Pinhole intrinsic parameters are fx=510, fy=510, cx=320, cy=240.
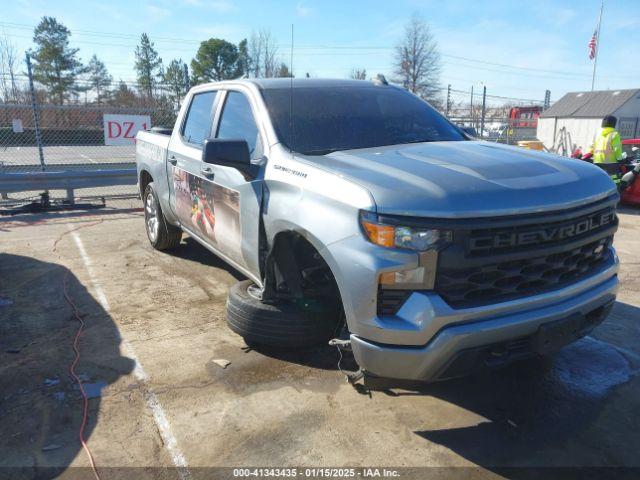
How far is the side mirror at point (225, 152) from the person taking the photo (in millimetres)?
3318

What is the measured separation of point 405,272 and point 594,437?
1.54 m

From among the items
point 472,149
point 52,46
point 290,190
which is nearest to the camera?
point 290,190

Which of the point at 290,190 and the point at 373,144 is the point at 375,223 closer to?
the point at 290,190

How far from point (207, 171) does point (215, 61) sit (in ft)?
147

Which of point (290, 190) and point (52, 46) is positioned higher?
point (52, 46)

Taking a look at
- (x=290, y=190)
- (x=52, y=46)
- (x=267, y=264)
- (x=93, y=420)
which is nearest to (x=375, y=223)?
(x=290, y=190)

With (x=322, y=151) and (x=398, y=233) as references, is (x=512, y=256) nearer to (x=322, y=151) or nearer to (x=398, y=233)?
(x=398, y=233)

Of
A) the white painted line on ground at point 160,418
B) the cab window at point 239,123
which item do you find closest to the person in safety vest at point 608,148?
the cab window at point 239,123

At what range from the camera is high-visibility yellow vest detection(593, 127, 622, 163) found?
9.47 meters

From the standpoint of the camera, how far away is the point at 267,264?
11.3 feet

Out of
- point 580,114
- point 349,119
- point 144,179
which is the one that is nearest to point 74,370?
point 349,119

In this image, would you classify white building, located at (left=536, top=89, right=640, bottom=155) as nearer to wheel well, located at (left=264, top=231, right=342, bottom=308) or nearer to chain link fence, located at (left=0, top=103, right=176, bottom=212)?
chain link fence, located at (left=0, top=103, right=176, bottom=212)

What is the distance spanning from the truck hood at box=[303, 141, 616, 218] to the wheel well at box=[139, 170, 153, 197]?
380 centimetres

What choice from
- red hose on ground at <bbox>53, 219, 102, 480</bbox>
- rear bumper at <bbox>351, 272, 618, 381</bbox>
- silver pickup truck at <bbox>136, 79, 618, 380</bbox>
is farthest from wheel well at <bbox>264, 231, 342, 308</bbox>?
red hose on ground at <bbox>53, 219, 102, 480</bbox>
